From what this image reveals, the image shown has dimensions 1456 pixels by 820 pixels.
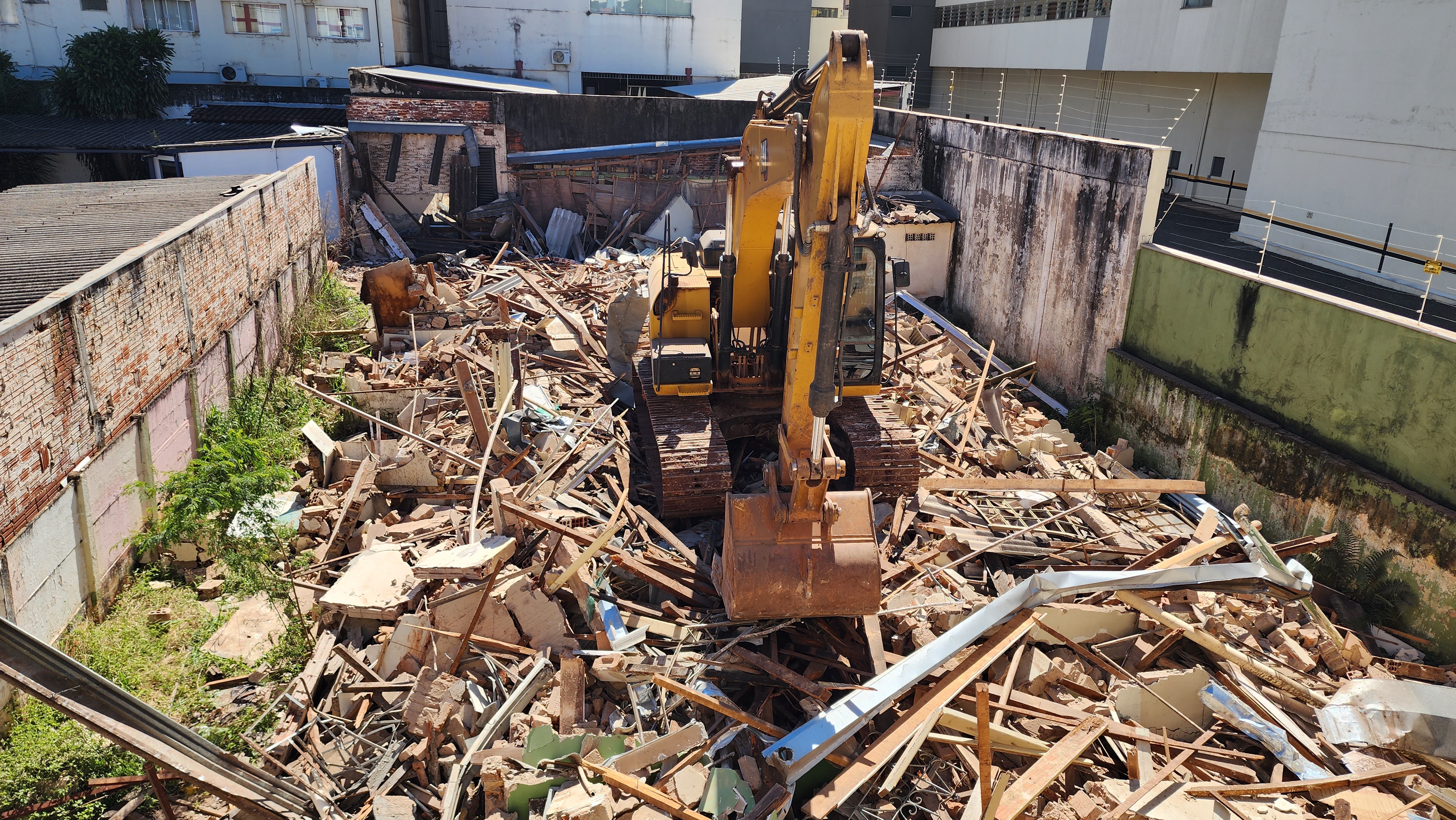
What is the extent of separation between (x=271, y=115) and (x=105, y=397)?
18837mm

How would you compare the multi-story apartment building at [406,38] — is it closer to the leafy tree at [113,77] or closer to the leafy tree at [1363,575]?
the leafy tree at [113,77]

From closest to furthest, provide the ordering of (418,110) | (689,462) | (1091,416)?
(689,462) < (1091,416) < (418,110)

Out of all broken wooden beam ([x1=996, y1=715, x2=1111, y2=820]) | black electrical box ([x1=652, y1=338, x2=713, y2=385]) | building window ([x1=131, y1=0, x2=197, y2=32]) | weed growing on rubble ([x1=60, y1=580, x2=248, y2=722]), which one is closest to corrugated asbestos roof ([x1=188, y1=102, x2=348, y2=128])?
building window ([x1=131, y1=0, x2=197, y2=32])

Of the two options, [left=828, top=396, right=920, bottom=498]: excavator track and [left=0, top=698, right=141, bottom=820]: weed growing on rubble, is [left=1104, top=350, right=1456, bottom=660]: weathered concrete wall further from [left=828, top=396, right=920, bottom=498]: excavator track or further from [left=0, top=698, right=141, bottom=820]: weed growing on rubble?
[left=0, top=698, right=141, bottom=820]: weed growing on rubble

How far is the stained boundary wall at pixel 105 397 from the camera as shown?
5.81 meters

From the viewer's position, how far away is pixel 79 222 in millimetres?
10227

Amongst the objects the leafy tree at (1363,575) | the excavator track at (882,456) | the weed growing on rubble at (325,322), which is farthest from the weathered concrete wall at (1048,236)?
the weed growing on rubble at (325,322)

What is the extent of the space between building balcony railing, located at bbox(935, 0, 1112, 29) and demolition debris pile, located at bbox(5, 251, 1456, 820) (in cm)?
2058

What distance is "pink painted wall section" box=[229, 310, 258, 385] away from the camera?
9.71 meters

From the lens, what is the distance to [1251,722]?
6.20 meters

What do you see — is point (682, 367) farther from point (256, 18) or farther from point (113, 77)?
point (256, 18)

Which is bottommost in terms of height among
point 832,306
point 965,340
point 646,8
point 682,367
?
point 965,340

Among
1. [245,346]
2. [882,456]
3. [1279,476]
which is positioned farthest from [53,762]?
[1279,476]

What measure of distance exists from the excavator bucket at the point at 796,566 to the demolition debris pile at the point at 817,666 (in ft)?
1.22
